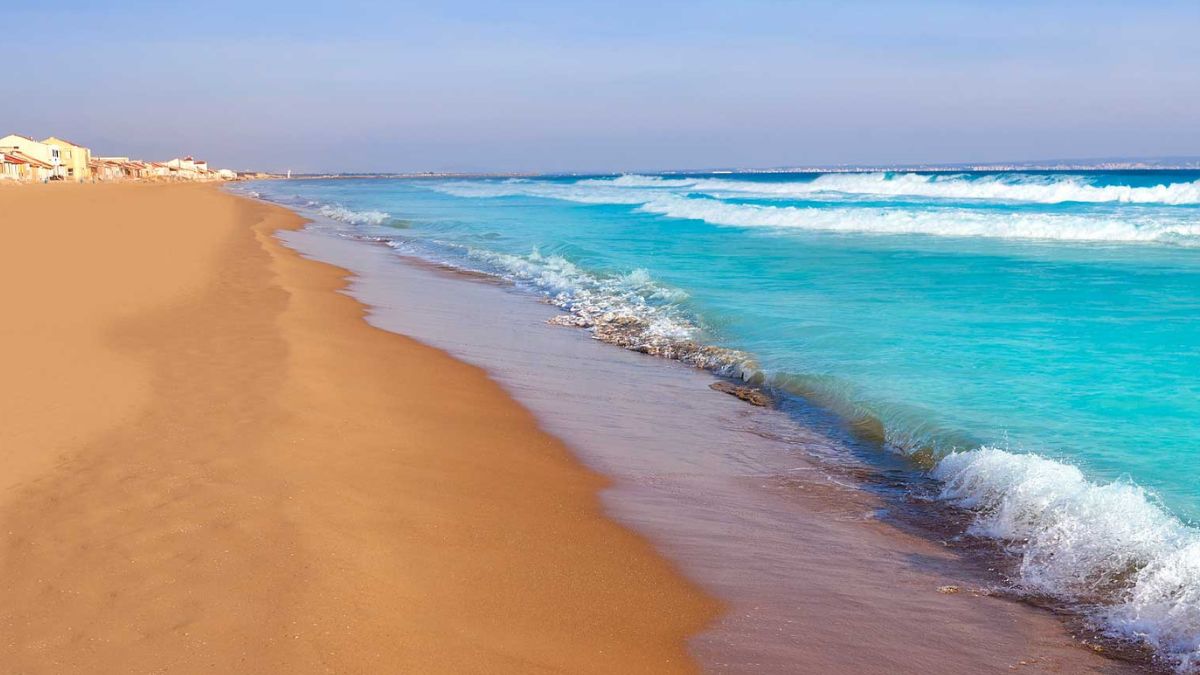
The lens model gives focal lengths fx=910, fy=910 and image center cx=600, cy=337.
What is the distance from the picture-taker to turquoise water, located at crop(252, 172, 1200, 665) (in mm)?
4969

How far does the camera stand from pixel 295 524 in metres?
4.64

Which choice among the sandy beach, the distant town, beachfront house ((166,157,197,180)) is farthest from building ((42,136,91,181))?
the sandy beach

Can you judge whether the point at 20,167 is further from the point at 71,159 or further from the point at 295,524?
the point at 295,524

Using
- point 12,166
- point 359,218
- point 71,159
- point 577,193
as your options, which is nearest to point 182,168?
point 71,159

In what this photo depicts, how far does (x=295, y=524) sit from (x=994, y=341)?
323 inches

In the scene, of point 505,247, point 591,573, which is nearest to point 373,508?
point 591,573

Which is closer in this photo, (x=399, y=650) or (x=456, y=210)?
(x=399, y=650)

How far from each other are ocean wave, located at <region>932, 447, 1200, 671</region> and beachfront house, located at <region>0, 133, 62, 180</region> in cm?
8639

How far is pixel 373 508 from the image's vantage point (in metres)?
5.00

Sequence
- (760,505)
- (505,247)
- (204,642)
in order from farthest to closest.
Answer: (505,247)
(760,505)
(204,642)

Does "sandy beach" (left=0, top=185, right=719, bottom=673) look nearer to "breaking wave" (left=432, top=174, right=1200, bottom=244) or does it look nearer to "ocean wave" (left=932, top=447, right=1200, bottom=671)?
"ocean wave" (left=932, top=447, right=1200, bottom=671)

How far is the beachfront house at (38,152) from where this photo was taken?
77.9 m

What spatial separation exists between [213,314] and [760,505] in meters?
7.74

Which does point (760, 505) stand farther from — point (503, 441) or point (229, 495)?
point (229, 495)
